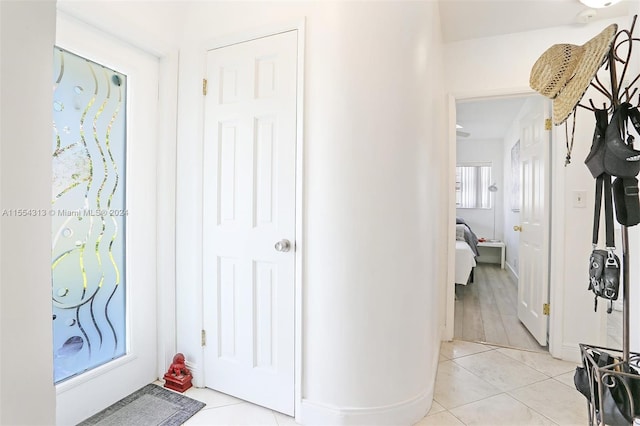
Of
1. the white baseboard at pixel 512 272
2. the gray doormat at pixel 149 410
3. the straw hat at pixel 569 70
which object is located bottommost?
the gray doormat at pixel 149 410

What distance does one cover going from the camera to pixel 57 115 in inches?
61.1

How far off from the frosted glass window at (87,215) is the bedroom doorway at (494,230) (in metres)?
2.65

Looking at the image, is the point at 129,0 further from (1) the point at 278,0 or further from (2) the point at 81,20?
(1) the point at 278,0

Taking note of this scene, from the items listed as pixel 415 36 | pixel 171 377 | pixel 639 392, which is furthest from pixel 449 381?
pixel 415 36

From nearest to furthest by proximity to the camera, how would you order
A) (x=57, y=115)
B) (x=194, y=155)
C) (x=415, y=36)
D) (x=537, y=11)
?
(x=57, y=115) → (x=415, y=36) → (x=194, y=155) → (x=537, y=11)

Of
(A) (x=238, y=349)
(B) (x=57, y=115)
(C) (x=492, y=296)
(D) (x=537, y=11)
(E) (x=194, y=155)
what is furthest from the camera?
(C) (x=492, y=296)

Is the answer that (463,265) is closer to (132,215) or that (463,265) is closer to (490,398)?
(490,398)

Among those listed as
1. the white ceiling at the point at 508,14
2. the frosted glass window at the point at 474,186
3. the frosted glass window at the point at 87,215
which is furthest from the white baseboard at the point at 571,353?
the frosted glass window at the point at 474,186

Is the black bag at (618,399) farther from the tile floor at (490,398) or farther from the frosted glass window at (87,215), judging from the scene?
the frosted glass window at (87,215)

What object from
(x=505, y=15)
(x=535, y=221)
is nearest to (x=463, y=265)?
(x=535, y=221)

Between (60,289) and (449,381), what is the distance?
2.34 m

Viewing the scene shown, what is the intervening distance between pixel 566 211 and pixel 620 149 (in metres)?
1.58

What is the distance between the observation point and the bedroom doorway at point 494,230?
2941 millimetres

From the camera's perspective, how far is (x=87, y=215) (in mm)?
1710
